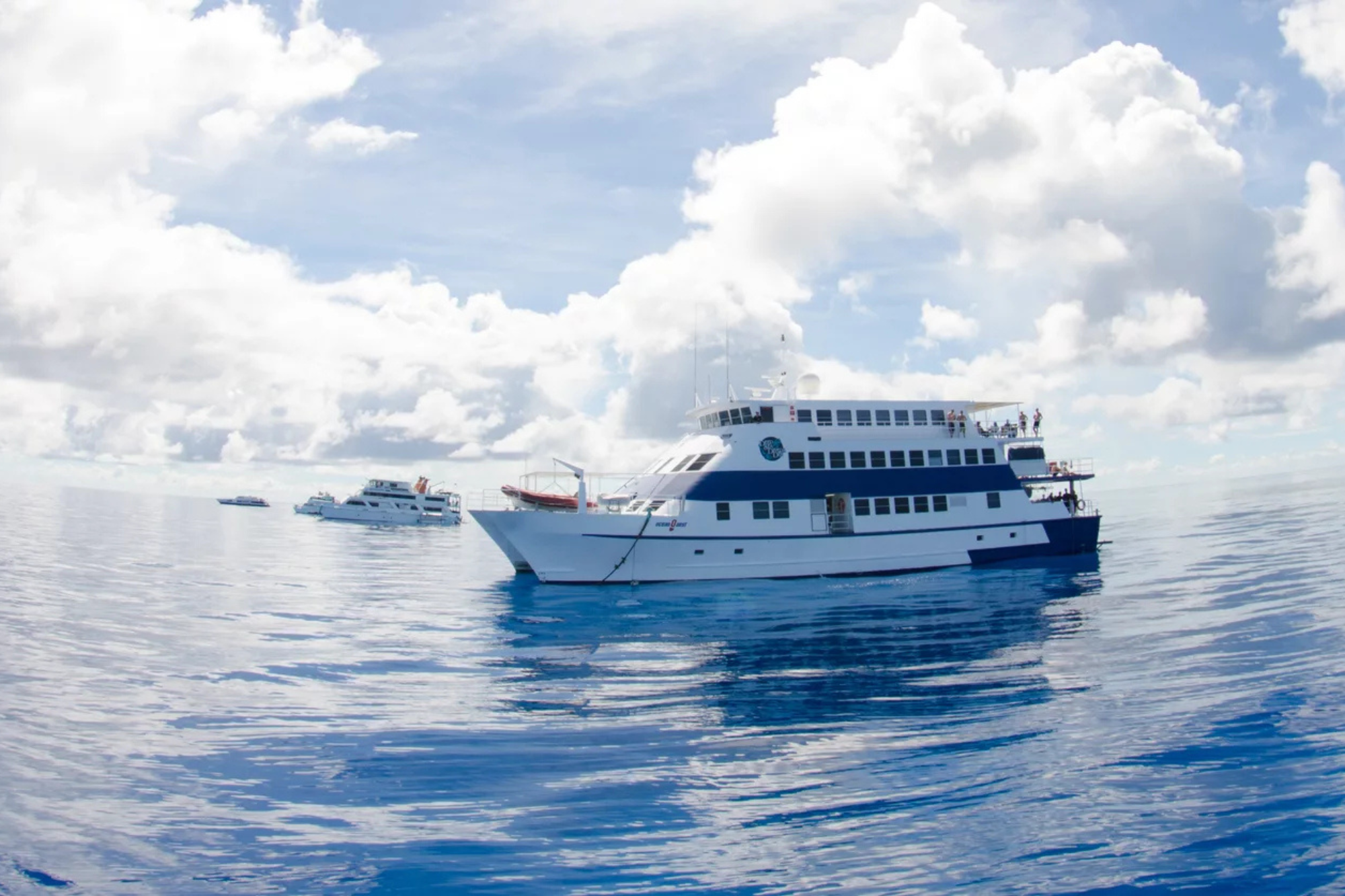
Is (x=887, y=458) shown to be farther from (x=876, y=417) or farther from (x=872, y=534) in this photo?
(x=872, y=534)

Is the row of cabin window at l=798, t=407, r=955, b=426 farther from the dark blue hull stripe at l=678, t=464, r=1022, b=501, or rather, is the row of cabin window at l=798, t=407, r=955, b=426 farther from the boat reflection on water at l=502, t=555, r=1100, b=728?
the boat reflection on water at l=502, t=555, r=1100, b=728

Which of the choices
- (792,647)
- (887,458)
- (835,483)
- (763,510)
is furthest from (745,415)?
(792,647)

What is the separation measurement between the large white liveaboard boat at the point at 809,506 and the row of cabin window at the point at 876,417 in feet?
0.19

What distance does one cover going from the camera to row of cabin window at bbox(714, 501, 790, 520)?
1144 inches

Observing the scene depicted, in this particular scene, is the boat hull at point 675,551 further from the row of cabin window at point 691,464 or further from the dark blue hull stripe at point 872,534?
the row of cabin window at point 691,464

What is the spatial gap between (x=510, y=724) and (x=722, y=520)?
18.4 meters

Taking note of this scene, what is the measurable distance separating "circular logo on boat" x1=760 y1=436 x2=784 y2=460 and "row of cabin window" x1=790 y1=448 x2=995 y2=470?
0.55 metres

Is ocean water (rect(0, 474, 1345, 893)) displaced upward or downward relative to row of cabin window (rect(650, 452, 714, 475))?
downward

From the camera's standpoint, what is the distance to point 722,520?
29.0 m

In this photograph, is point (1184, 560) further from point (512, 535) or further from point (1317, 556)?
point (512, 535)

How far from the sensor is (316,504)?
365ft

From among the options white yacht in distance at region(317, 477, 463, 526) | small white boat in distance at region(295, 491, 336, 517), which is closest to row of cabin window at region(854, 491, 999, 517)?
white yacht in distance at region(317, 477, 463, 526)

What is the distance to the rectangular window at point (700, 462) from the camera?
98.7 ft

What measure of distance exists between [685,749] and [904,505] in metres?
23.9
